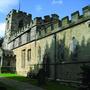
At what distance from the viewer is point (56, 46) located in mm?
30422

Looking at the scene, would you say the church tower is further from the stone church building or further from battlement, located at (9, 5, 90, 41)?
battlement, located at (9, 5, 90, 41)

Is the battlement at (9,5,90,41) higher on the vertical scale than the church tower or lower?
lower

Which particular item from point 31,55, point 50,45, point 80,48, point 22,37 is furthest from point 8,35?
point 80,48

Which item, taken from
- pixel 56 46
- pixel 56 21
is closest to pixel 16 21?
pixel 56 21

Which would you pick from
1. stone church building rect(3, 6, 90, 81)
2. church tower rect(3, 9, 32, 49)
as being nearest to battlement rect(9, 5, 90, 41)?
stone church building rect(3, 6, 90, 81)

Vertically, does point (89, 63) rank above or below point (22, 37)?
below

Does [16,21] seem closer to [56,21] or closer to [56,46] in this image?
[56,21]

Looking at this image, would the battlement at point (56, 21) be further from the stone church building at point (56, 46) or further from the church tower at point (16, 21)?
the church tower at point (16, 21)

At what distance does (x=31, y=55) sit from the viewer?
38469 mm

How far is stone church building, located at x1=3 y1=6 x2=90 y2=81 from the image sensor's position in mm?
24906

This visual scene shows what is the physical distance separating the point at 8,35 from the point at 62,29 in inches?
1103

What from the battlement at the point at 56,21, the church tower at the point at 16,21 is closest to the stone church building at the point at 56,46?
the battlement at the point at 56,21

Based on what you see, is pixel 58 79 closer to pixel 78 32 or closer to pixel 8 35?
pixel 78 32

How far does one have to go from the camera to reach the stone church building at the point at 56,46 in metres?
24.9
